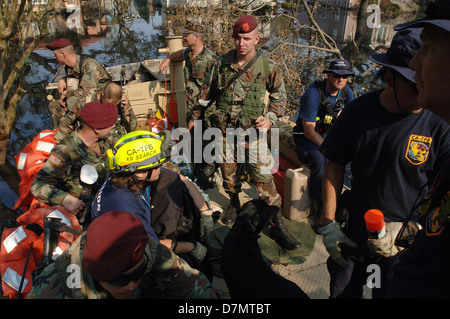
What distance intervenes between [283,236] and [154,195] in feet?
5.34

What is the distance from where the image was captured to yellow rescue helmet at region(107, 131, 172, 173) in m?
2.29

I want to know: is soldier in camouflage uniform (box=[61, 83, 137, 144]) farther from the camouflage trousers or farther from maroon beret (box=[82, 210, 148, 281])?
maroon beret (box=[82, 210, 148, 281])

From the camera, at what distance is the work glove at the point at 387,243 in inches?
72.4

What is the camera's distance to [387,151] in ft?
6.04

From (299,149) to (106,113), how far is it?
7.37 ft

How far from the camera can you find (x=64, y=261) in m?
1.77

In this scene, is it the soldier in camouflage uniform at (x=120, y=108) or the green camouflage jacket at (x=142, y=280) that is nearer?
the green camouflage jacket at (x=142, y=280)

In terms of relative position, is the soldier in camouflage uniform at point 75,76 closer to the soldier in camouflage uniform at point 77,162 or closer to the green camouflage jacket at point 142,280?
the soldier in camouflage uniform at point 77,162

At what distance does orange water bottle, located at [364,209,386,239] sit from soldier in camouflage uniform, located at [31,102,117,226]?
8.27 feet

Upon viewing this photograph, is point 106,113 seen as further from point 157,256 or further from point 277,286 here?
point 277,286

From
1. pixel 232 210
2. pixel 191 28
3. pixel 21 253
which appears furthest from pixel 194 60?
pixel 21 253

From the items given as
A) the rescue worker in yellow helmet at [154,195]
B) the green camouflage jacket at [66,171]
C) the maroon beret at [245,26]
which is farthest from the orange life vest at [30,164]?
the maroon beret at [245,26]

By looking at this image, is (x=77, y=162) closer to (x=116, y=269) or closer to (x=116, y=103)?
(x=116, y=103)

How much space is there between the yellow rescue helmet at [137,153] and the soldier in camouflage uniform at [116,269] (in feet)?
2.09
